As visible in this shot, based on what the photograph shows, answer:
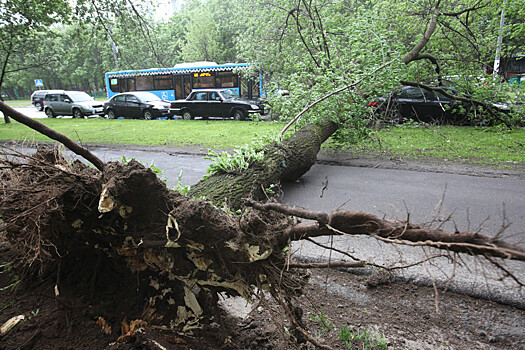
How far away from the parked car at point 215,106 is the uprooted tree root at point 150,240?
1447 centimetres

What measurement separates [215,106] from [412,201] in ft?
45.0

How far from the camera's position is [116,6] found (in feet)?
23.2

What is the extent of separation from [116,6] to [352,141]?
5.96m

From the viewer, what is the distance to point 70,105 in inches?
858

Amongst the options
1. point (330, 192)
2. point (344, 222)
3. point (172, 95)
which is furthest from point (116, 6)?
point (172, 95)

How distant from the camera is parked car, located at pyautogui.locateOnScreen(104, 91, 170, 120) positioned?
18.9 meters

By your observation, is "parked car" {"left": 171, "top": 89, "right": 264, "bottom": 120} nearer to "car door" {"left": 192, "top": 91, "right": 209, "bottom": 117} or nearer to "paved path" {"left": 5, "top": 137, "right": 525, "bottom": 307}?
"car door" {"left": 192, "top": 91, "right": 209, "bottom": 117}

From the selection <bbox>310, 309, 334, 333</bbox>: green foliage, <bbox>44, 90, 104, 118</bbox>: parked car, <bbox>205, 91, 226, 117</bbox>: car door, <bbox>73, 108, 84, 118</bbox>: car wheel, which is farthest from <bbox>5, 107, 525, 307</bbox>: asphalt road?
<bbox>73, 108, 84, 118</bbox>: car wheel

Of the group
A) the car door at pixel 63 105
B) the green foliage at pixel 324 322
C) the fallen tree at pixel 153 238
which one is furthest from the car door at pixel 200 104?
the green foliage at pixel 324 322

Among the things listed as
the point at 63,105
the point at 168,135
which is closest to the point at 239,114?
the point at 168,135

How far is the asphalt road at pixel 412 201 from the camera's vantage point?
3.18 meters

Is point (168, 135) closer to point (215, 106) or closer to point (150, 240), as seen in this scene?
point (215, 106)

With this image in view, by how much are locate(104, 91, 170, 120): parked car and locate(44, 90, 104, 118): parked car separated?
8.73 feet

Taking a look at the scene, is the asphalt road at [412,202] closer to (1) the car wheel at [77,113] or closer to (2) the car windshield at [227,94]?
(2) the car windshield at [227,94]
